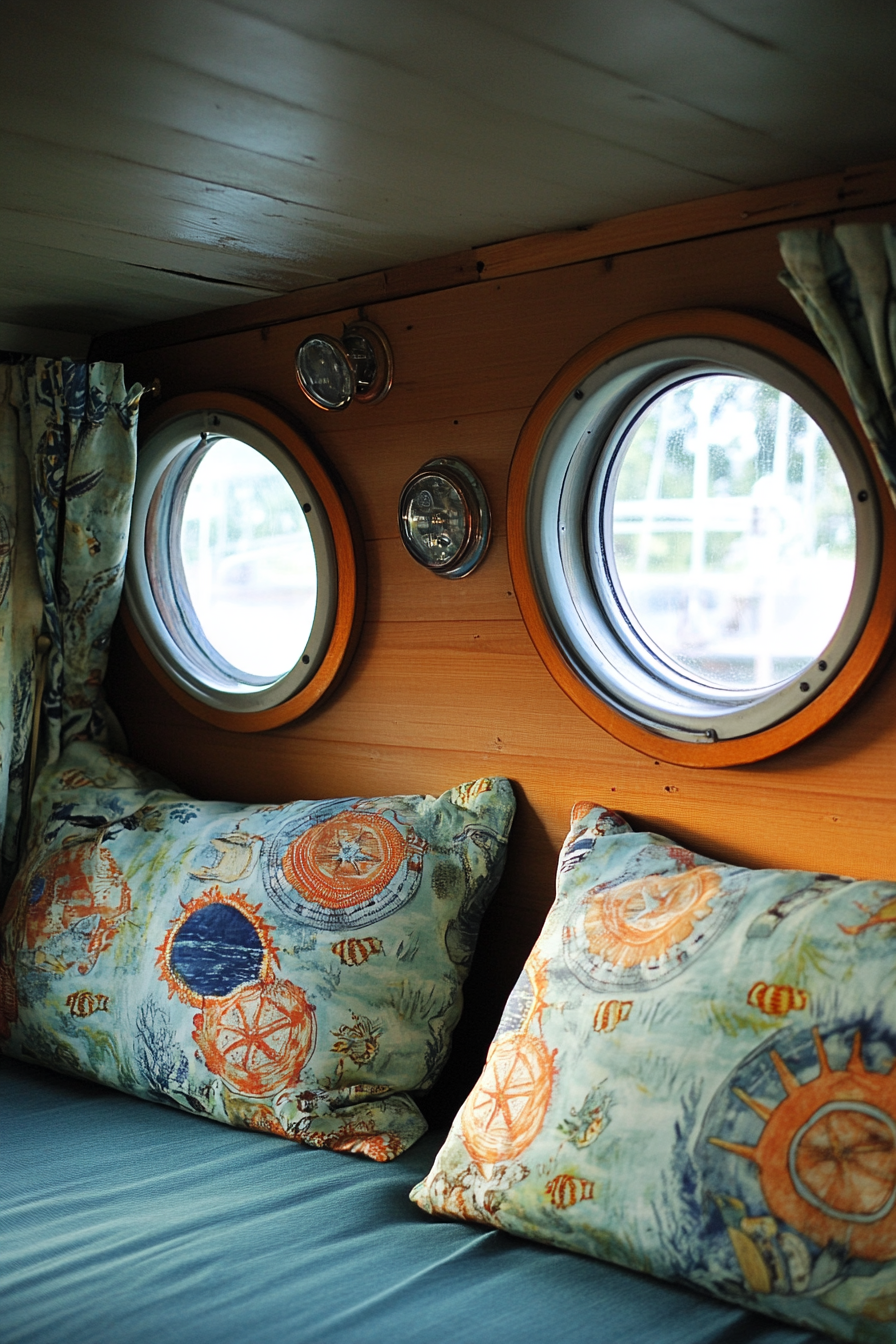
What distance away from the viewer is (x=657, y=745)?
1.71 metres

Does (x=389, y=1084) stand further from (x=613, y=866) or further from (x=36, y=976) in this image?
(x=36, y=976)

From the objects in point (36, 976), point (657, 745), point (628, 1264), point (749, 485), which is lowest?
point (628, 1264)

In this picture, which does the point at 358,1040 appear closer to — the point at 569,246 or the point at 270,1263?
the point at 270,1263

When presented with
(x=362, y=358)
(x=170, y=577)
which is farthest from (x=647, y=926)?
(x=170, y=577)

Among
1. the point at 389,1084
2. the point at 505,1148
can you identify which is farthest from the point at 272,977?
the point at 505,1148

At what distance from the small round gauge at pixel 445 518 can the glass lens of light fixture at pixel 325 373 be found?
237 mm

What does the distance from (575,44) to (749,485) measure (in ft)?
2.48

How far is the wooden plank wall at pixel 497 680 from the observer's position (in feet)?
5.18

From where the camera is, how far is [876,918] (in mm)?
1313

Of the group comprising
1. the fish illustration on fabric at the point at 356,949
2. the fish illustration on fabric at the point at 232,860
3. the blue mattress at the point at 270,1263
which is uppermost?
the fish illustration on fabric at the point at 232,860

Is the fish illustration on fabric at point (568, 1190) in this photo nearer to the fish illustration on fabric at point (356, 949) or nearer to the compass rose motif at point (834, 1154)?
the compass rose motif at point (834, 1154)

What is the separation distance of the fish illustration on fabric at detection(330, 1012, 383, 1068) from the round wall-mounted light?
3.41ft

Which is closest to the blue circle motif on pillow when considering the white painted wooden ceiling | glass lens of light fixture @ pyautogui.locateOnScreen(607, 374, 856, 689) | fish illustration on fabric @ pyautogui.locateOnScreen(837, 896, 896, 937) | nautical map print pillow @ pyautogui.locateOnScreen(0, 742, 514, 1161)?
nautical map print pillow @ pyautogui.locateOnScreen(0, 742, 514, 1161)

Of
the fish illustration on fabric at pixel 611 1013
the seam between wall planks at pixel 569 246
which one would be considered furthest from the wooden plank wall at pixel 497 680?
the fish illustration on fabric at pixel 611 1013
